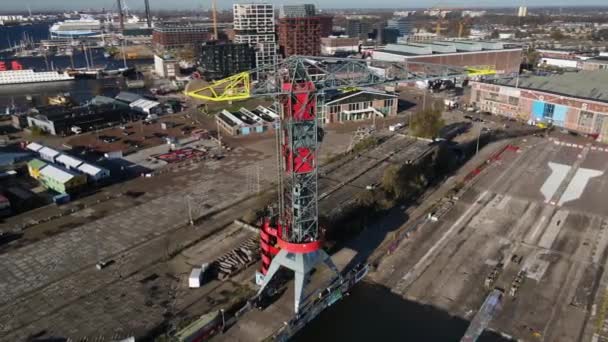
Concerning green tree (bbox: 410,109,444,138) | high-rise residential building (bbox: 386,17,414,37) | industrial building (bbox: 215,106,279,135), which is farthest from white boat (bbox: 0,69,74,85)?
high-rise residential building (bbox: 386,17,414,37)

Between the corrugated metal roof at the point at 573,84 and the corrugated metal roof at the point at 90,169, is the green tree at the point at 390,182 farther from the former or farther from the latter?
the corrugated metal roof at the point at 573,84

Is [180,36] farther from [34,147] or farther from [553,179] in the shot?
[553,179]

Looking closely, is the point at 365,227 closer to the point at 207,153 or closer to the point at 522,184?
the point at 522,184

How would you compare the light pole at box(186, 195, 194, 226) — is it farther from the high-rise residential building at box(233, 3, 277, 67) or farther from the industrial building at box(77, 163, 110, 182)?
the high-rise residential building at box(233, 3, 277, 67)

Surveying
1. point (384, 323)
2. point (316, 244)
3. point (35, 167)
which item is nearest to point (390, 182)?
point (316, 244)

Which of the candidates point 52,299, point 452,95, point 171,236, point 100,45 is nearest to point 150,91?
point 452,95

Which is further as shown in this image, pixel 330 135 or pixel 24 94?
pixel 24 94
